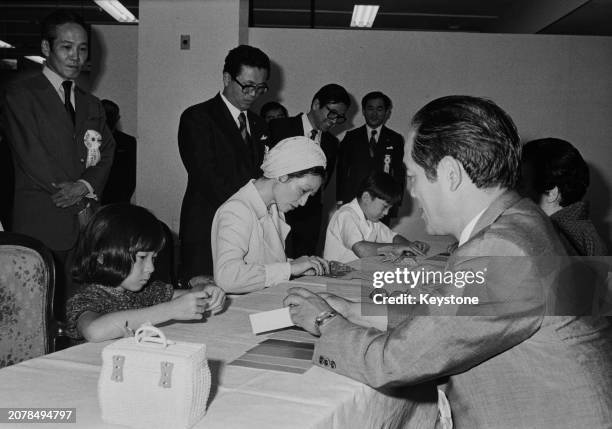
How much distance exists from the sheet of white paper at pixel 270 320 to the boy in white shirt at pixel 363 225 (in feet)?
6.22

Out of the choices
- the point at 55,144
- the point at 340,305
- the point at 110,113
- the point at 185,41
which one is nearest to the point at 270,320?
the point at 340,305

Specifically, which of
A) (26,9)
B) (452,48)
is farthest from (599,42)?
(26,9)

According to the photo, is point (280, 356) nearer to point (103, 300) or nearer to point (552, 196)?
point (103, 300)

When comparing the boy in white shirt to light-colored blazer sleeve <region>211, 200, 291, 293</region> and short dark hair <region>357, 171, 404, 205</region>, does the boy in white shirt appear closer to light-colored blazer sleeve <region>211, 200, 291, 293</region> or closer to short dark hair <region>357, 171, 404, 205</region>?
short dark hair <region>357, 171, 404, 205</region>

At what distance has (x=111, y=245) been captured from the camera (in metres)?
1.81

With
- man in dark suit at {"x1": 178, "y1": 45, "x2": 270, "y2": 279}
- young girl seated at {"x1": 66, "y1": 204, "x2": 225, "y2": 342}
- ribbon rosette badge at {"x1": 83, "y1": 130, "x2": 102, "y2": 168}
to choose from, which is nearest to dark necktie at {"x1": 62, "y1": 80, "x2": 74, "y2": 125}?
ribbon rosette badge at {"x1": 83, "y1": 130, "x2": 102, "y2": 168}

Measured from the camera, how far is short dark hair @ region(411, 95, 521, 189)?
47.8 inches

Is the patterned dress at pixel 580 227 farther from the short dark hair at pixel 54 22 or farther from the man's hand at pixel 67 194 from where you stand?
the short dark hair at pixel 54 22

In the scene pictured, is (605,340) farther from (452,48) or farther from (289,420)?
(452,48)

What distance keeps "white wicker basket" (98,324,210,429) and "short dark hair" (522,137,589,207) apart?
2021mm

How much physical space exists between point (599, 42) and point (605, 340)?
5.61 metres

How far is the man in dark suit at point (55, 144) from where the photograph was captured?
276 cm

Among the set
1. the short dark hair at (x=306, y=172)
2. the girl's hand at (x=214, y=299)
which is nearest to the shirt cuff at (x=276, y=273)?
the short dark hair at (x=306, y=172)

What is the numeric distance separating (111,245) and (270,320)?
1.78 ft
